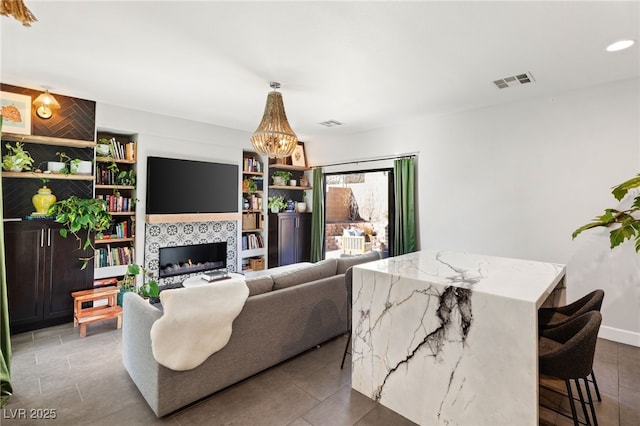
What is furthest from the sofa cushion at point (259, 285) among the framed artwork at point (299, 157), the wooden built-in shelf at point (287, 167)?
the framed artwork at point (299, 157)

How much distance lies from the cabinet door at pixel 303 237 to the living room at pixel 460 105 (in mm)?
1978

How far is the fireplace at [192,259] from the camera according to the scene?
4.70 meters

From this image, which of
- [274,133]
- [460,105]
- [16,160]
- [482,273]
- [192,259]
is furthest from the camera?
[192,259]

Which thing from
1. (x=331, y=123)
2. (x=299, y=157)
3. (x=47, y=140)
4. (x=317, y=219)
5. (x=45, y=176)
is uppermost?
(x=331, y=123)

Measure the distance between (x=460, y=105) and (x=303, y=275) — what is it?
3136mm

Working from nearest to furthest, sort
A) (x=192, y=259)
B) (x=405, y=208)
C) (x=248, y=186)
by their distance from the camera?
(x=405, y=208) < (x=192, y=259) < (x=248, y=186)

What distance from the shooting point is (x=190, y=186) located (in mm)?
4750

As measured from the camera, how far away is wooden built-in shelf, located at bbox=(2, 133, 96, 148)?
335 cm

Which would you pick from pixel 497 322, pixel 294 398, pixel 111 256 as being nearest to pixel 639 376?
pixel 497 322

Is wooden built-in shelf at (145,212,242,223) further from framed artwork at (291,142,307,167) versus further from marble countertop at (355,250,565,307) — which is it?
marble countertop at (355,250,565,307)

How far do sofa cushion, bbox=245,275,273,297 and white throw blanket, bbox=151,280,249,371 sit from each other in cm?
19

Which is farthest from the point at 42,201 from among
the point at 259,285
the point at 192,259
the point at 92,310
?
the point at 259,285

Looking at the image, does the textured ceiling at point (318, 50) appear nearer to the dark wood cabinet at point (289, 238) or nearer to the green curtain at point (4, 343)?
the green curtain at point (4, 343)

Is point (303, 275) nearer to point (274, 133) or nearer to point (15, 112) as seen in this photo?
point (274, 133)
